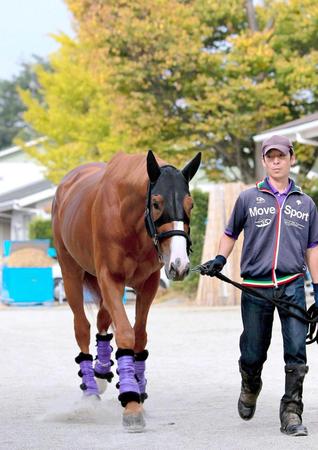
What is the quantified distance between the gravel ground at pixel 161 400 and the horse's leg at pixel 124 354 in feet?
0.39

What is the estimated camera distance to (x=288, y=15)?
2806cm

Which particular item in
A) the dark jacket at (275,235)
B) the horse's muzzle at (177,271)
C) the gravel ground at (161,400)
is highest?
the dark jacket at (275,235)

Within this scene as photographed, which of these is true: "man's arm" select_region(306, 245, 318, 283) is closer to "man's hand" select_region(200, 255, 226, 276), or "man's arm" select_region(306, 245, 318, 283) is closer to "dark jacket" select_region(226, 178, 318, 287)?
"dark jacket" select_region(226, 178, 318, 287)

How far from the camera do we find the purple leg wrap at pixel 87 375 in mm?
8195

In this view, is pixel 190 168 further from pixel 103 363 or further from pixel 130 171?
pixel 103 363

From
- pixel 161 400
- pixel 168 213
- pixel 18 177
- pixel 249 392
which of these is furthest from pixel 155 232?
pixel 18 177

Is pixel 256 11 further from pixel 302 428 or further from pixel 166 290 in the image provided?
pixel 302 428

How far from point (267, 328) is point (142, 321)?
1319 millimetres

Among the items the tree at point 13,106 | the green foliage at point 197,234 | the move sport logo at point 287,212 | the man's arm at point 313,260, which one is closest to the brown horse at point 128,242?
the move sport logo at point 287,212

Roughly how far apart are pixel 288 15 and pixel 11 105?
76.7 m

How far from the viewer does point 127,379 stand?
280 inches

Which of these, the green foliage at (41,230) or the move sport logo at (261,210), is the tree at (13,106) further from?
the move sport logo at (261,210)

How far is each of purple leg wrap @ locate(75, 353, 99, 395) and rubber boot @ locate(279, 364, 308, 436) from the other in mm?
1959

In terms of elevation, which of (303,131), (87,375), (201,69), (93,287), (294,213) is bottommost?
(87,375)
